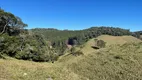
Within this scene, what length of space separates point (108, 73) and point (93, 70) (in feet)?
4.24

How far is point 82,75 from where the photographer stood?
512 inches

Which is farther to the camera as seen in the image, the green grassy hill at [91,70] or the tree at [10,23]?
the tree at [10,23]

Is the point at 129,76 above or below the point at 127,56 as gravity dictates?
below

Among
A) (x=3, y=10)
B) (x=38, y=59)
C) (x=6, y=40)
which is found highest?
(x=3, y=10)

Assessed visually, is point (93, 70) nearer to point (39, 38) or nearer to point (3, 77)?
point (3, 77)

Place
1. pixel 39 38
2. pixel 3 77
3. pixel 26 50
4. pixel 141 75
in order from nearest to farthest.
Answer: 1. pixel 3 77
2. pixel 141 75
3. pixel 26 50
4. pixel 39 38

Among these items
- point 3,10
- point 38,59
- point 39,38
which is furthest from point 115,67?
point 39,38

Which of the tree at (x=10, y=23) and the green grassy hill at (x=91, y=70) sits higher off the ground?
the tree at (x=10, y=23)

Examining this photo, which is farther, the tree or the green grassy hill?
the tree

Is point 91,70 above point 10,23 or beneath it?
beneath

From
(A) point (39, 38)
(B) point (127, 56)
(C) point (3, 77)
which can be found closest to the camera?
(C) point (3, 77)

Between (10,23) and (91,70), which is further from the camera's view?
(10,23)

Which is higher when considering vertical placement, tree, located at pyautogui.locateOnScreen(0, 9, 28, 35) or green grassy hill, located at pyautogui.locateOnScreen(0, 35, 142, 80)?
tree, located at pyautogui.locateOnScreen(0, 9, 28, 35)

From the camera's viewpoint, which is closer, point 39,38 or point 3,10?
point 3,10
